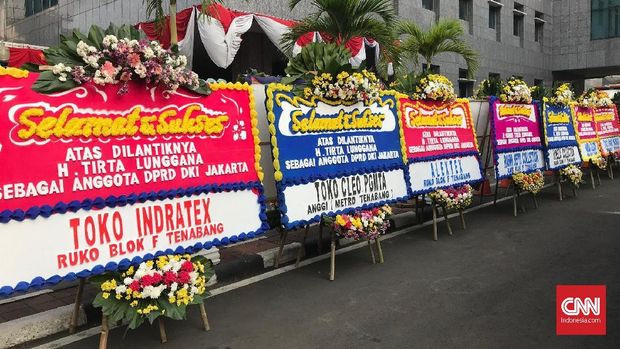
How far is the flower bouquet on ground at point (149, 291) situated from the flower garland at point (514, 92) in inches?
293

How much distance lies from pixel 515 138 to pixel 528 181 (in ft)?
2.95

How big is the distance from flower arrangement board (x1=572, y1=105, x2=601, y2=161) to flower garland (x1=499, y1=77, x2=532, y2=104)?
3.29 m

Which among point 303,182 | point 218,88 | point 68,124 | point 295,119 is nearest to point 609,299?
point 303,182

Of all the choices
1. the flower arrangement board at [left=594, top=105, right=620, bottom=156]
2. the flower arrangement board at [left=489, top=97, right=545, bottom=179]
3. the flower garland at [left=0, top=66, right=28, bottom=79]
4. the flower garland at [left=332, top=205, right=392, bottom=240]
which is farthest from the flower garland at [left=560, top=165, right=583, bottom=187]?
the flower garland at [left=0, top=66, right=28, bottom=79]

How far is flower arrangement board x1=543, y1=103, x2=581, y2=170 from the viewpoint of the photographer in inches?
408

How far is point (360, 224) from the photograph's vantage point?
586 cm

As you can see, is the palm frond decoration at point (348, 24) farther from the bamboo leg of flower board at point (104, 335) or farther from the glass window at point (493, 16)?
the glass window at point (493, 16)

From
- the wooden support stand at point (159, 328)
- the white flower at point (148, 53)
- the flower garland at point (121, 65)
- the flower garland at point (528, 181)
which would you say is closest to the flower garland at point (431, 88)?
the flower garland at point (528, 181)

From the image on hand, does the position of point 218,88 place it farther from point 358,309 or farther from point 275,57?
point 275,57

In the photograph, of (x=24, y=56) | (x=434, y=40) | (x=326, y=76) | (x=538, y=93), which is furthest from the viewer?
(x=434, y=40)

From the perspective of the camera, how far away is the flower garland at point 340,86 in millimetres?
5711

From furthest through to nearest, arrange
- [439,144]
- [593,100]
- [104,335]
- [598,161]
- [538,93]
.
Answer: [593,100] → [598,161] → [538,93] → [439,144] → [104,335]

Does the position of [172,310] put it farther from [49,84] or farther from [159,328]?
[49,84]

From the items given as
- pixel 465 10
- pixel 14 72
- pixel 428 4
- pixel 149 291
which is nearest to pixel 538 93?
pixel 149 291
